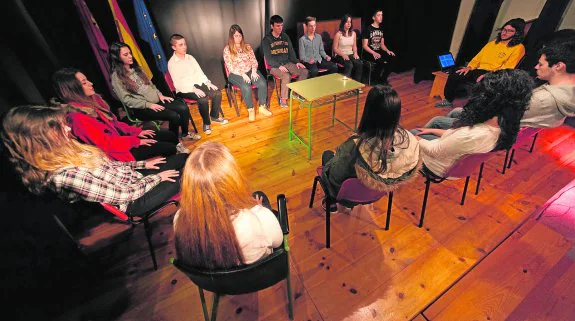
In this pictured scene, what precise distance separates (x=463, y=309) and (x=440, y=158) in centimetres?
98

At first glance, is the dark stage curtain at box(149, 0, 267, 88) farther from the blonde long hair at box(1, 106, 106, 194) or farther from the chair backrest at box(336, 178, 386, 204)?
the chair backrest at box(336, 178, 386, 204)

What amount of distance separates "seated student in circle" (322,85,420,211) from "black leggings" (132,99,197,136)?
2157 millimetres

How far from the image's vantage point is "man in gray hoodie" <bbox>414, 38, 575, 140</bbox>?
2123 mm

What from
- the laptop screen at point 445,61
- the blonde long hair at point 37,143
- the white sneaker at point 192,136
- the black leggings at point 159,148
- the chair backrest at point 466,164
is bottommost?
the white sneaker at point 192,136

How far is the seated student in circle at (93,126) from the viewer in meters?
1.87

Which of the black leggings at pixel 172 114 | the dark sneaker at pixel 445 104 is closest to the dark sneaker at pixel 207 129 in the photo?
the black leggings at pixel 172 114

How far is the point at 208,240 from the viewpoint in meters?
0.99

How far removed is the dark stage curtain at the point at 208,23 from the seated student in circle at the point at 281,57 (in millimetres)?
648

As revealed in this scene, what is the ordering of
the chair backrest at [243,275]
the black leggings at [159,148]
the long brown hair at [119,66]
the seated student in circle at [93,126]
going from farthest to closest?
the long brown hair at [119,66] → the black leggings at [159,148] → the seated student in circle at [93,126] → the chair backrest at [243,275]

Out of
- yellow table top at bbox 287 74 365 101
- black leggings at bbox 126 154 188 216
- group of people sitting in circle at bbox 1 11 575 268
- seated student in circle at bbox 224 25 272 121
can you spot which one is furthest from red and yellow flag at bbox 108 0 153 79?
black leggings at bbox 126 154 188 216

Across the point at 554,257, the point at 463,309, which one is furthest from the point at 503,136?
the point at 463,309

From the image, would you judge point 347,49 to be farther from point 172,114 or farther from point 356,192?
point 356,192

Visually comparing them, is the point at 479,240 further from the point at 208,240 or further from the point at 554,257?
the point at 208,240

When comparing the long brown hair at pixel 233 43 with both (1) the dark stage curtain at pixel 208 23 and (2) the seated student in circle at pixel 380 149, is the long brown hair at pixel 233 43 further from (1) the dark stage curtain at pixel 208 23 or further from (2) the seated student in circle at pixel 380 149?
(2) the seated student in circle at pixel 380 149
